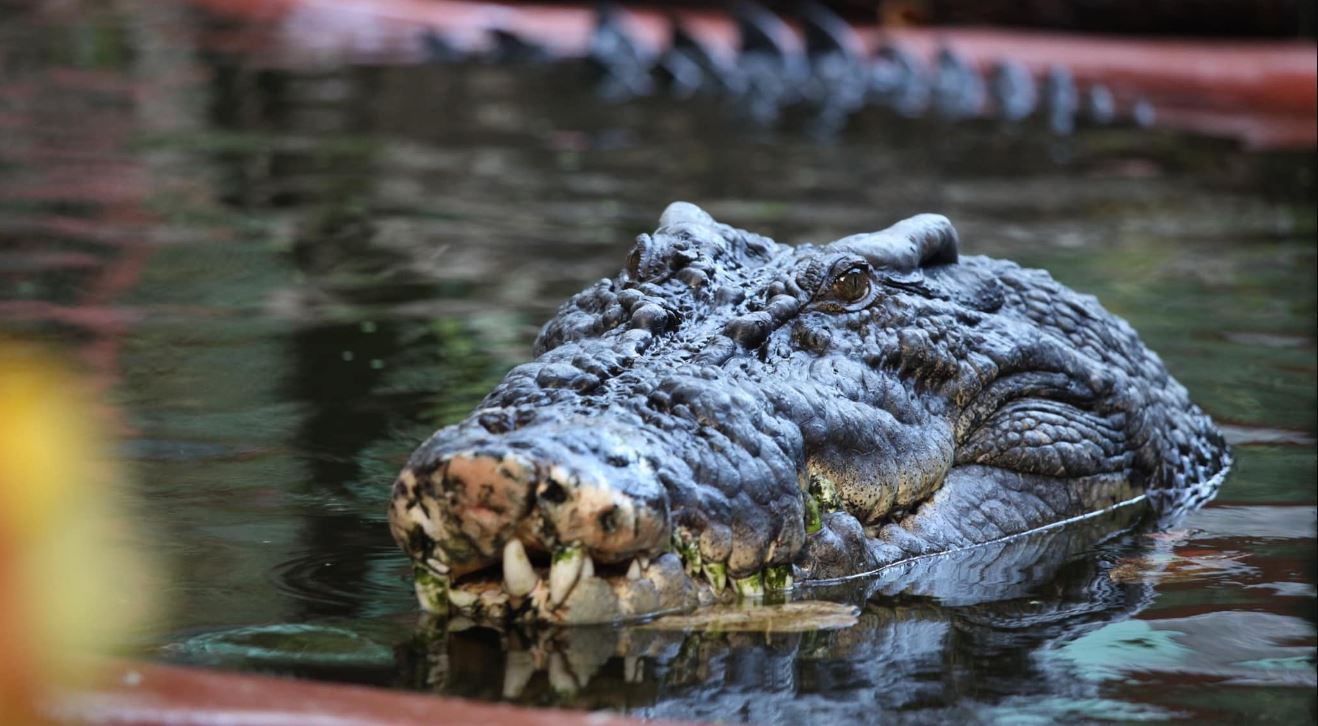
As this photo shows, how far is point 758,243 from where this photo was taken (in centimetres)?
425

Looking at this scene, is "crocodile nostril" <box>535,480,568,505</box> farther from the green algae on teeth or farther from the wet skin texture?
the green algae on teeth

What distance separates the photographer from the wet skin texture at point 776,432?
3.11 metres

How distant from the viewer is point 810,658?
10.7 feet

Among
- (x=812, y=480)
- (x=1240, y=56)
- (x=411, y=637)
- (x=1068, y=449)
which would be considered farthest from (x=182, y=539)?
(x=1240, y=56)

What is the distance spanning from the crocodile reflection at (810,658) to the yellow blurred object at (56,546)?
1.91 feet

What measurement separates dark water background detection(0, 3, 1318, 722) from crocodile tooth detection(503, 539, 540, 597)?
0.09 m

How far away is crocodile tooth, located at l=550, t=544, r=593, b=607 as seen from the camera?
3090 millimetres

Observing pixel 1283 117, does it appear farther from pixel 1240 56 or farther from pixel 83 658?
pixel 83 658

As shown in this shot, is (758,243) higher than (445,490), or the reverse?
(758,243)

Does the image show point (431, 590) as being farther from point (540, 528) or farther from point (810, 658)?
point (810, 658)

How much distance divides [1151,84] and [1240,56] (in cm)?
74

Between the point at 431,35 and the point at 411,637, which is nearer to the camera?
the point at 411,637

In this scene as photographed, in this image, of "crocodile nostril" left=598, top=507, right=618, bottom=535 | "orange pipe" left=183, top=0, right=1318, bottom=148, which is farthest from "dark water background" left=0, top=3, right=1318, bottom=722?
"orange pipe" left=183, top=0, right=1318, bottom=148

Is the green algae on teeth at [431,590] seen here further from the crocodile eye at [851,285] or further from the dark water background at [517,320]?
the crocodile eye at [851,285]
